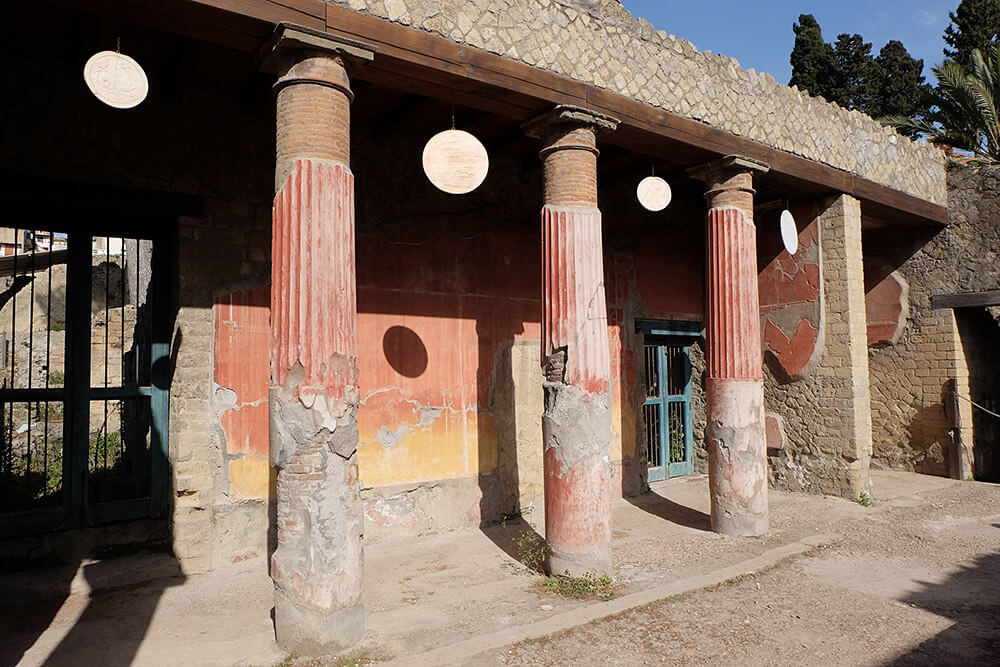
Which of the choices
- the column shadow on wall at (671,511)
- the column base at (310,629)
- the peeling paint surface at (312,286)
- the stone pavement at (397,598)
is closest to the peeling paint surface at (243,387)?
Answer: the stone pavement at (397,598)

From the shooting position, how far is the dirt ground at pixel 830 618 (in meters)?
3.71

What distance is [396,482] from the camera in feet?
20.6

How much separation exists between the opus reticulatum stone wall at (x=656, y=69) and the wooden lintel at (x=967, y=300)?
1.79 metres

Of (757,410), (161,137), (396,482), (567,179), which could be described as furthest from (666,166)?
(161,137)

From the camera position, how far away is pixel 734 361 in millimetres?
6391

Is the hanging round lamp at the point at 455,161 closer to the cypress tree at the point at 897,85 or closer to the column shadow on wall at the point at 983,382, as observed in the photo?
the column shadow on wall at the point at 983,382

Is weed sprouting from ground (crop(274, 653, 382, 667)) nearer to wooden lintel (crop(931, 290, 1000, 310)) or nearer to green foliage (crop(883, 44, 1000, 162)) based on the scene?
wooden lintel (crop(931, 290, 1000, 310))

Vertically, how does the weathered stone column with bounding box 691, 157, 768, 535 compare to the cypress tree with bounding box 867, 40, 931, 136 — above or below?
below

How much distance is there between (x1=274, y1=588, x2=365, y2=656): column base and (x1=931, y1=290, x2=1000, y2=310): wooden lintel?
30.4 ft

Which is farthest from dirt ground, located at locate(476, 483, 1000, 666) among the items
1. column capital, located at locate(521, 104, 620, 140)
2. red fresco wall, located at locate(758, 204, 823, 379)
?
column capital, located at locate(521, 104, 620, 140)

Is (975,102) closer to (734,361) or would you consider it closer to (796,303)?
(796,303)

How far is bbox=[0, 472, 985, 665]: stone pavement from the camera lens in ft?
12.4

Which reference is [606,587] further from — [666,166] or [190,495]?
[666,166]

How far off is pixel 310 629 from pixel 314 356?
1553 mm
